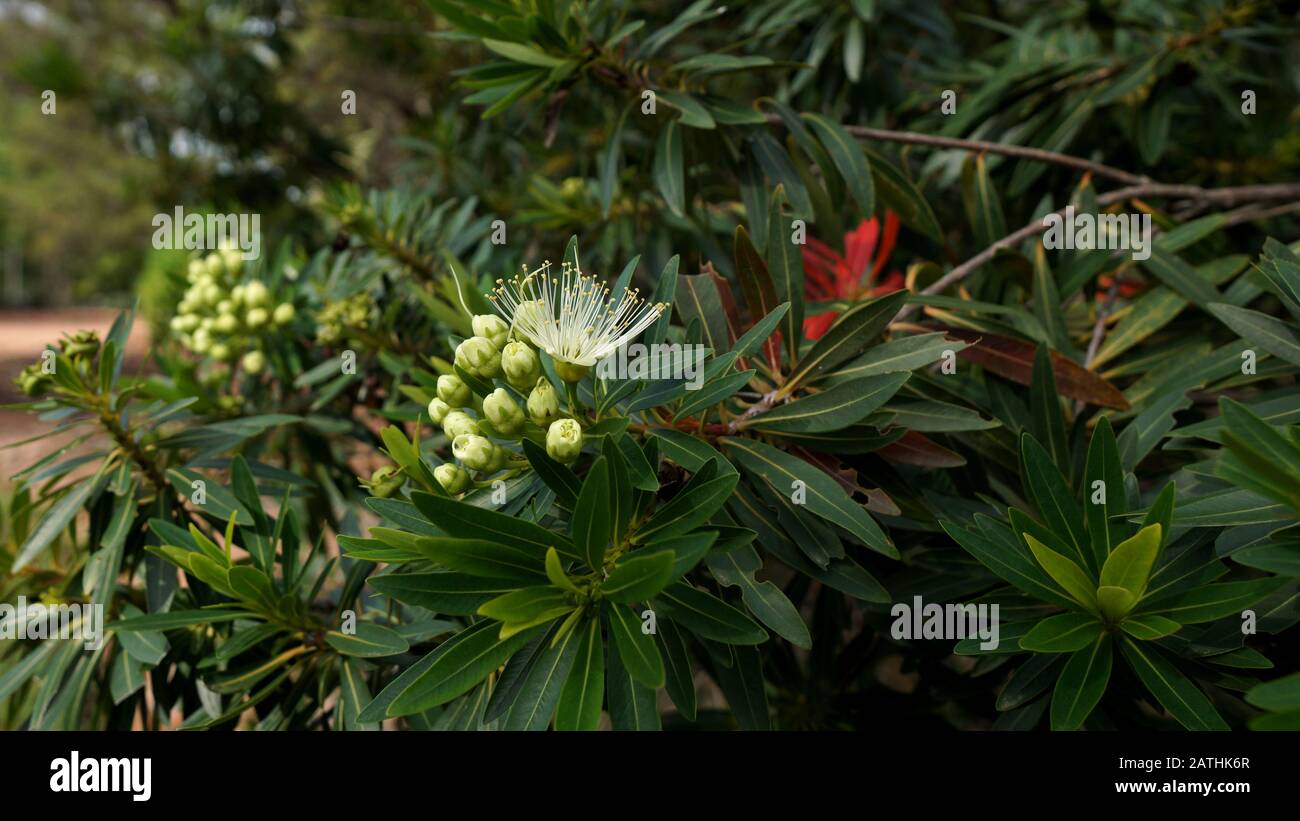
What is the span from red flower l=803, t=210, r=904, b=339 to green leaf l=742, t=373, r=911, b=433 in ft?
2.35

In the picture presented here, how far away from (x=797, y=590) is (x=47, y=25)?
14.2 metres

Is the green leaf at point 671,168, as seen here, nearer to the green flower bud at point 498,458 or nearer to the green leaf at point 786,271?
the green leaf at point 786,271

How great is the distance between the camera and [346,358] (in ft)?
6.37

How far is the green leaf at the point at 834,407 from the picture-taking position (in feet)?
3.67

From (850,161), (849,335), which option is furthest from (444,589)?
(850,161)

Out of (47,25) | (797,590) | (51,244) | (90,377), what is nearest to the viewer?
(90,377)

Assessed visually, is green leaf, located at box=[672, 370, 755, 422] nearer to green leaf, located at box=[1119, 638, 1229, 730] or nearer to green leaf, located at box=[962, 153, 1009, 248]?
green leaf, located at box=[1119, 638, 1229, 730]

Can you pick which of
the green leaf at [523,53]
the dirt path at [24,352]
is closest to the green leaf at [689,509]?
the green leaf at [523,53]

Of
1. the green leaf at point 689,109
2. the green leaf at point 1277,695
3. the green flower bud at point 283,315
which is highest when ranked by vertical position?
the green leaf at point 689,109

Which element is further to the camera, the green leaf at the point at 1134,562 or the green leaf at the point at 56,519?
the green leaf at the point at 56,519

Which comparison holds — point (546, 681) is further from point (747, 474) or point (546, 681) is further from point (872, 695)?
point (872, 695)

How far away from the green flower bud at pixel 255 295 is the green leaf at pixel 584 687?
1450 mm

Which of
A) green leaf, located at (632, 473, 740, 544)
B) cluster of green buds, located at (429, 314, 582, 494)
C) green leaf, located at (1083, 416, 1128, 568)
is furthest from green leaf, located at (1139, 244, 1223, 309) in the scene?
cluster of green buds, located at (429, 314, 582, 494)
